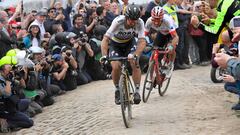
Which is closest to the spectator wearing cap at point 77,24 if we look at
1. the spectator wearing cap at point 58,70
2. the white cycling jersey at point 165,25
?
the spectator wearing cap at point 58,70

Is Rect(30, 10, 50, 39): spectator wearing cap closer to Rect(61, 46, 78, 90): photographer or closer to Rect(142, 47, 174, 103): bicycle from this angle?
Rect(61, 46, 78, 90): photographer

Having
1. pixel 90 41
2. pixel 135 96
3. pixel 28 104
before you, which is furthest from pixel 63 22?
pixel 135 96

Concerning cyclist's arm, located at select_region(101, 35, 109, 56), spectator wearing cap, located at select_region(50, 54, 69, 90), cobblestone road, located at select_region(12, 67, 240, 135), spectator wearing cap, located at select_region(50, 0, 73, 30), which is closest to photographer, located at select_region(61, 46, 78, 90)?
spectator wearing cap, located at select_region(50, 54, 69, 90)

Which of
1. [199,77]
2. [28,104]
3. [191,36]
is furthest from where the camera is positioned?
[191,36]

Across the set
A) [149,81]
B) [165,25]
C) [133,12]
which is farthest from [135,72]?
[165,25]

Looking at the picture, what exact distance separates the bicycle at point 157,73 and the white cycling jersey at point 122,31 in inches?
56.1

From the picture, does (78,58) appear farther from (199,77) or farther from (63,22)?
(199,77)

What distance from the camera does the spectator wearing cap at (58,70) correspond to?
45.0 ft

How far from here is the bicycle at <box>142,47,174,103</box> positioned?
11.9 meters

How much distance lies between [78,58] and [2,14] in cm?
293

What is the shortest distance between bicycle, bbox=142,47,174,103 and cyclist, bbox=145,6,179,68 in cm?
17

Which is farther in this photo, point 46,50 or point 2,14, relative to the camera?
point 46,50

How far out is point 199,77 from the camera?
49.5 ft

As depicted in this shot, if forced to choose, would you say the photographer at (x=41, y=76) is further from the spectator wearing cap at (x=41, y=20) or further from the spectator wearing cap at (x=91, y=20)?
the spectator wearing cap at (x=91, y=20)
